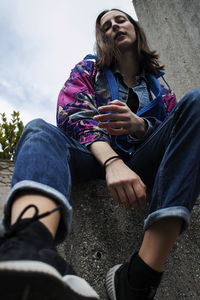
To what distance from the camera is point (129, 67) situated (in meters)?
1.75

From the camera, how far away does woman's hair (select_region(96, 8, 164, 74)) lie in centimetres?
166

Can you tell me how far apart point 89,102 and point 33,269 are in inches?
36.9

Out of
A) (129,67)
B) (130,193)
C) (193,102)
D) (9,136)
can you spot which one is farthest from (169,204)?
(9,136)

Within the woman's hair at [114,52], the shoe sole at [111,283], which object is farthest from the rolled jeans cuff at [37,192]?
the woman's hair at [114,52]

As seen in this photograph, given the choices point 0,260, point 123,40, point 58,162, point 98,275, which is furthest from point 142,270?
point 123,40

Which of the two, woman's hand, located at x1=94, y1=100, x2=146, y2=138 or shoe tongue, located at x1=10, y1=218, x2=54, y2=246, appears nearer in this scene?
shoe tongue, located at x1=10, y1=218, x2=54, y2=246

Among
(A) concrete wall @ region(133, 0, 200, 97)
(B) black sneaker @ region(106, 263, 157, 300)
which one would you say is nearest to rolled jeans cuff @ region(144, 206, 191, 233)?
(B) black sneaker @ region(106, 263, 157, 300)

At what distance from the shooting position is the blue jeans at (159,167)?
78cm

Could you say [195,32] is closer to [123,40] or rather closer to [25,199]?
[123,40]

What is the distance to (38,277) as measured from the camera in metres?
0.49

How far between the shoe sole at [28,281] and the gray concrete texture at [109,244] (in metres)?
0.64

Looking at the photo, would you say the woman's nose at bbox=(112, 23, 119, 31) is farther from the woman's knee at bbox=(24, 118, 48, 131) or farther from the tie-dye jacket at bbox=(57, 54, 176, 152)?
the woman's knee at bbox=(24, 118, 48, 131)

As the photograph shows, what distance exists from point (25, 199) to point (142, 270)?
0.42 meters

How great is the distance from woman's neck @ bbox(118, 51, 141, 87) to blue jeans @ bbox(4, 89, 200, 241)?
0.65m
